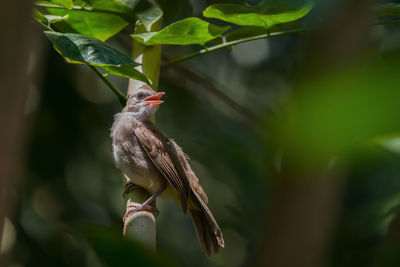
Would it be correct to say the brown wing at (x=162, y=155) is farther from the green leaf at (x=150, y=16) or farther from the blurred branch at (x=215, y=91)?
the green leaf at (x=150, y=16)

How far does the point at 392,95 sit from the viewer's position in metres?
0.65

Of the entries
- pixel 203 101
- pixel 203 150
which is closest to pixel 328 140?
pixel 203 150

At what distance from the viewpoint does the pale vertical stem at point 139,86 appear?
2459 mm

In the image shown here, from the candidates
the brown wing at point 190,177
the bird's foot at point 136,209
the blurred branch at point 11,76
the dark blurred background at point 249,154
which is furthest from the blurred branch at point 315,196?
the brown wing at point 190,177

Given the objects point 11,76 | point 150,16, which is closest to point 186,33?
point 150,16

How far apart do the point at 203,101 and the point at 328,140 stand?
5312 millimetres

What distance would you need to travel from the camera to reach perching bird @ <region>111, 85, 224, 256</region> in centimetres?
383

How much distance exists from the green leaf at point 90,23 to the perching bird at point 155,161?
686 millimetres

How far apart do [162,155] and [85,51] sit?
167 centimetres

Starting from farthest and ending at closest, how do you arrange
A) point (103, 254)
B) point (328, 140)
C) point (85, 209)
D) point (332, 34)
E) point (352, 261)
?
point (85, 209) → point (352, 261) → point (103, 254) → point (328, 140) → point (332, 34)

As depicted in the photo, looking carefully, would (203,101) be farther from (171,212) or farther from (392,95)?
(392,95)

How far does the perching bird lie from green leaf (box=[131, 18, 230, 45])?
0.88 m

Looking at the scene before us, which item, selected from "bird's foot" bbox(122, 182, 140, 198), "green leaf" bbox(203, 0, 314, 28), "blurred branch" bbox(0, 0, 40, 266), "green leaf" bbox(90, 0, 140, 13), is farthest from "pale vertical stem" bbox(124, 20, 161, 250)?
"blurred branch" bbox(0, 0, 40, 266)

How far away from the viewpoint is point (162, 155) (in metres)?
4.06
